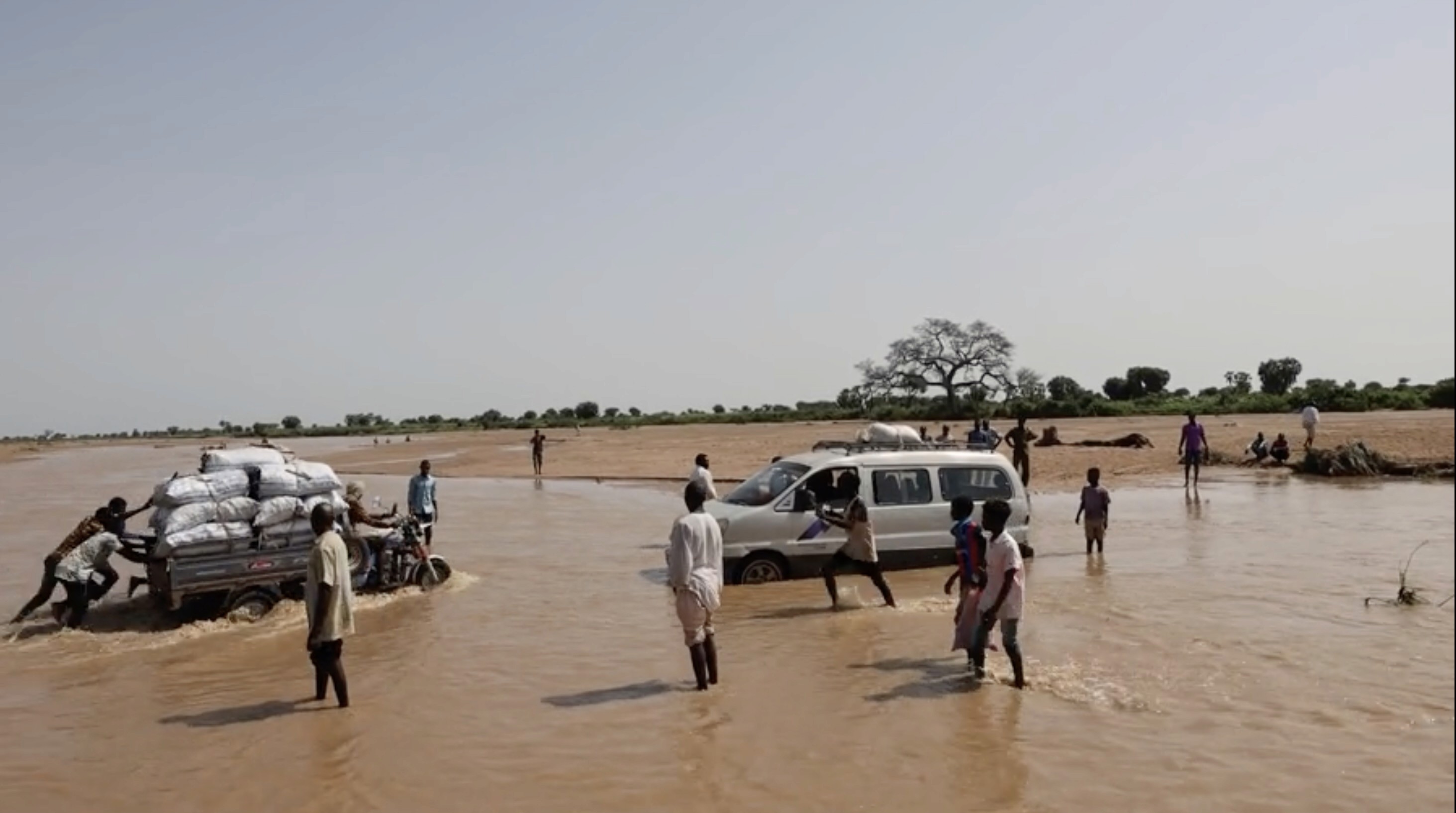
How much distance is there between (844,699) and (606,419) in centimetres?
9186

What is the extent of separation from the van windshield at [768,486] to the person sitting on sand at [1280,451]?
19297mm

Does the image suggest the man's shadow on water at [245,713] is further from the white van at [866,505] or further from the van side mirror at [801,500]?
the van side mirror at [801,500]

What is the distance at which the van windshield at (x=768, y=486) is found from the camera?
43.1 feet

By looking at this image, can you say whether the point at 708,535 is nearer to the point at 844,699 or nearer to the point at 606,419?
the point at 844,699

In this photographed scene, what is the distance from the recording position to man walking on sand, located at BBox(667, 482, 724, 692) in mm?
8234

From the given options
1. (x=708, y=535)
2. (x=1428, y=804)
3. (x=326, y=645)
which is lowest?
(x=1428, y=804)

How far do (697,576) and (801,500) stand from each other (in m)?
4.84

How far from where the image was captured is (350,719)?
7961 millimetres

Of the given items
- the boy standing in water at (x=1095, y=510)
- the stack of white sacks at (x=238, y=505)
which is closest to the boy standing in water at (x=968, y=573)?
the boy standing in water at (x=1095, y=510)

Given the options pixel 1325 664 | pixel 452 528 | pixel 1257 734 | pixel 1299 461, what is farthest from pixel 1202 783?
pixel 1299 461

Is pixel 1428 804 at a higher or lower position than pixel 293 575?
lower

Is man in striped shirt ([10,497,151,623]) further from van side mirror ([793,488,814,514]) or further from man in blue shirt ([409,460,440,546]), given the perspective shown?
van side mirror ([793,488,814,514])

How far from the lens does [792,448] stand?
132ft

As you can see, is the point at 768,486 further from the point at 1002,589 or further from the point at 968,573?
the point at 1002,589
